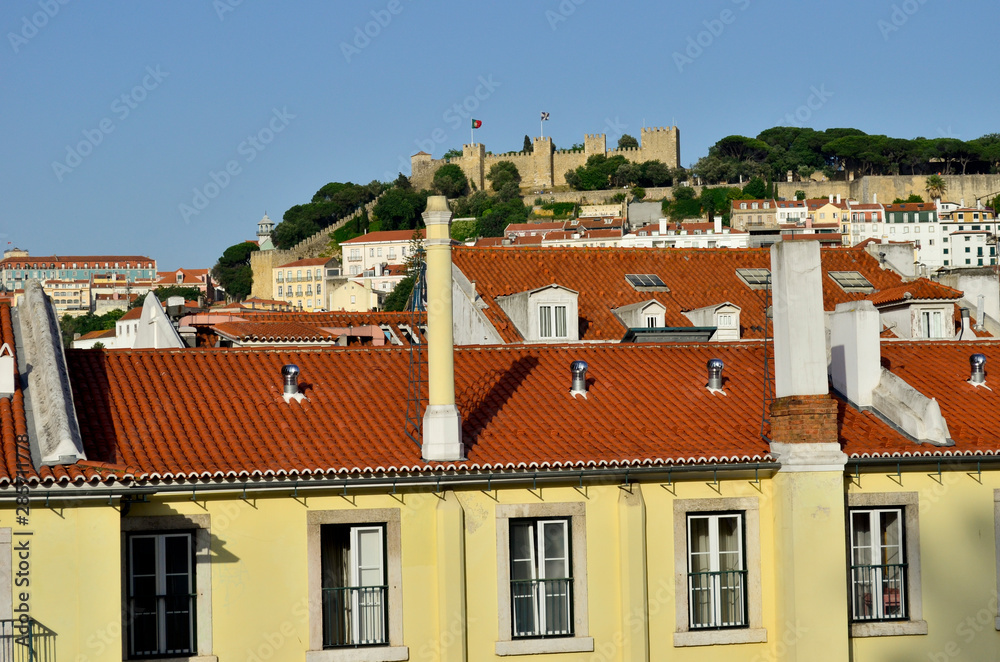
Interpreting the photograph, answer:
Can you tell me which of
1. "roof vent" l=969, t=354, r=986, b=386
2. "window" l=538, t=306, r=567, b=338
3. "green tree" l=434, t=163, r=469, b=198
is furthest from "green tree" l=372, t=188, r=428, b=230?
"roof vent" l=969, t=354, r=986, b=386

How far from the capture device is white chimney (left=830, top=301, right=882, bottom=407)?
1648 centimetres

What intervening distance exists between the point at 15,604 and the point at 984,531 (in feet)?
34.3

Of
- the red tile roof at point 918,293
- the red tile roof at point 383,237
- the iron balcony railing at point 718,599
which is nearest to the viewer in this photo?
the iron balcony railing at point 718,599

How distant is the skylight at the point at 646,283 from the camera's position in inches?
1304

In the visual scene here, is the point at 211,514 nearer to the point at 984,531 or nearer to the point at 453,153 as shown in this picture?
the point at 984,531

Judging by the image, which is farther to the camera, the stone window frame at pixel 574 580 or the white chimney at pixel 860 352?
the white chimney at pixel 860 352

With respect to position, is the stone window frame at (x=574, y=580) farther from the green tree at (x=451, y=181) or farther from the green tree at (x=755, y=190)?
the green tree at (x=451, y=181)

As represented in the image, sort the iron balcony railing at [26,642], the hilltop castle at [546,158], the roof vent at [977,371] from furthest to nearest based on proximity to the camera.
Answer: the hilltop castle at [546,158] → the roof vent at [977,371] → the iron balcony railing at [26,642]

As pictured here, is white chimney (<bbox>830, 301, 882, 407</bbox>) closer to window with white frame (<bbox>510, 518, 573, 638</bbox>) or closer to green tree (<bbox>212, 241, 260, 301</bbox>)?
window with white frame (<bbox>510, 518, 573, 638</bbox>)

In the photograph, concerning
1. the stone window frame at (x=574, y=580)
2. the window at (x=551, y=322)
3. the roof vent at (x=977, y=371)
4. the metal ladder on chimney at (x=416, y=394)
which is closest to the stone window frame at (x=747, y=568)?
the stone window frame at (x=574, y=580)

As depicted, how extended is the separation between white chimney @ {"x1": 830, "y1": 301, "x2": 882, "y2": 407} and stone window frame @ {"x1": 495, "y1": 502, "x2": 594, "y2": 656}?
4.30m

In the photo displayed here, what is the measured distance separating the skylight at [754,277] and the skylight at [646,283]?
2.15 metres

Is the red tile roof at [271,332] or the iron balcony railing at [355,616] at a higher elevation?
the red tile roof at [271,332]

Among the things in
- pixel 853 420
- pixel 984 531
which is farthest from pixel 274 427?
pixel 984 531
